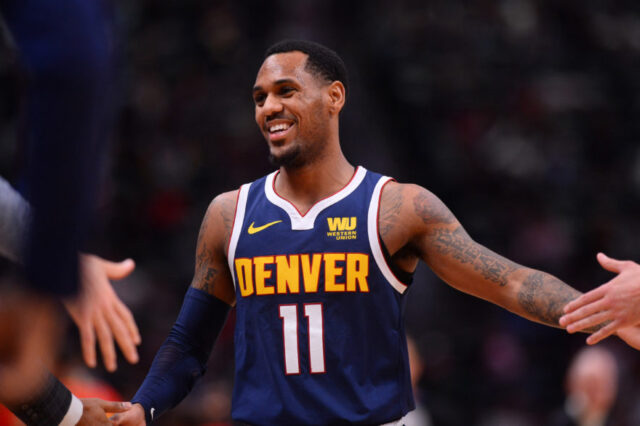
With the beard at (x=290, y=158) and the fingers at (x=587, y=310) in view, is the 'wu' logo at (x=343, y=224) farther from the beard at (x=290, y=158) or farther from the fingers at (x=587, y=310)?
the fingers at (x=587, y=310)

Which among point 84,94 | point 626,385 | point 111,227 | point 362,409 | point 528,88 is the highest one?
point 528,88

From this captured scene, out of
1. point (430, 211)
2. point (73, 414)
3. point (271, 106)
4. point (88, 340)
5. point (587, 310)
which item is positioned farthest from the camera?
point (271, 106)

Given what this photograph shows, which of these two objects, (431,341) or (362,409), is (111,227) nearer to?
(431,341)

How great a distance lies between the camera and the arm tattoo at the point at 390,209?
4.21m

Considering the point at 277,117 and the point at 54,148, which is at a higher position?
the point at 277,117

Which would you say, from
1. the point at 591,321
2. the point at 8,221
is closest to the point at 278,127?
the point at 591,321

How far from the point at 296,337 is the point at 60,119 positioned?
263 centimetres

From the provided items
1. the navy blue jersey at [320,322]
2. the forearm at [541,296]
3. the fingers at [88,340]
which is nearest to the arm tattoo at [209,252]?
the navy blue jersey at [320,322]

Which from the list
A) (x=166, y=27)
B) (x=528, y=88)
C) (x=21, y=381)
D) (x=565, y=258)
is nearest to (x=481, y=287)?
(x=21, y=381)

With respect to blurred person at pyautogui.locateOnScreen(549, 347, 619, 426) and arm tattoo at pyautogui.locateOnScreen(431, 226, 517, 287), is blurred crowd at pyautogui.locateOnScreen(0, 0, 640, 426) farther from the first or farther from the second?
arm tattoo at pyautogui.locateOnScreen(431, 226, 517, 287)

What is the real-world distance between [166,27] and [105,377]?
216 inches

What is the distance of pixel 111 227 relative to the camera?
11156mm

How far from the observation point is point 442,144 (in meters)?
12.4

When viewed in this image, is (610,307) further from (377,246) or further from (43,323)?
(43,323)
